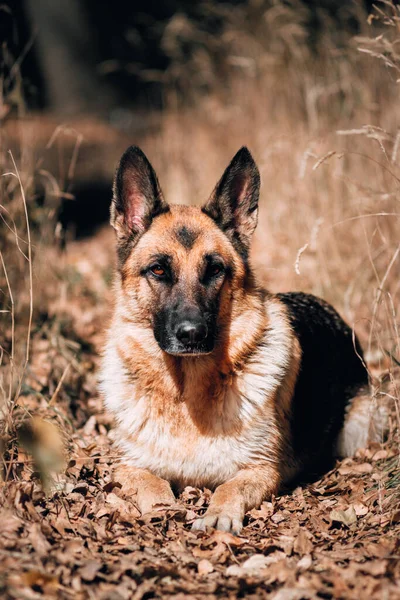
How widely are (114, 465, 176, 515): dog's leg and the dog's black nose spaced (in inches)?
37.4

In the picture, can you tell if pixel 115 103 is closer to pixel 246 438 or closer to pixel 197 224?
pixel 197 224

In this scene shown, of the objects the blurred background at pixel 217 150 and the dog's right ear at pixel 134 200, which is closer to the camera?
the dog's right ear at pixel 134 200

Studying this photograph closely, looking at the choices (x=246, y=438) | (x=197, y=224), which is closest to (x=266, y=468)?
(x=246, y=438)

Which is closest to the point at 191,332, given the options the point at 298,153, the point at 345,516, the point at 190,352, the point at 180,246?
the point at 190,352

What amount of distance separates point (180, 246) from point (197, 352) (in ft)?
2.52

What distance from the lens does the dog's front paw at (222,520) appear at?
3369 millimetres

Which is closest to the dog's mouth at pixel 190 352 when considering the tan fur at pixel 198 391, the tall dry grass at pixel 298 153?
the tan fur at pixel 198 391

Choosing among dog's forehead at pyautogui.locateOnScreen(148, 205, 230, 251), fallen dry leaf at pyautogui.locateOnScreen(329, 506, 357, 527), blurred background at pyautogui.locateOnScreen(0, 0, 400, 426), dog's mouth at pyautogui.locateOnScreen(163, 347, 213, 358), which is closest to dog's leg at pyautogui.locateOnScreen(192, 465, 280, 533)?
fallen dry leaf at pyautogui.locateOnScreen(329, 506, 357, 527)

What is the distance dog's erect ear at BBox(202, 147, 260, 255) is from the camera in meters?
4.02

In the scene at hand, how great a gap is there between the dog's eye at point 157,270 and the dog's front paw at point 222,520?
1.49m

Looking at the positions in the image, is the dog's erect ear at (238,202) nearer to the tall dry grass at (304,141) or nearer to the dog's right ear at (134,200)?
the dog's right ear at (134,200)

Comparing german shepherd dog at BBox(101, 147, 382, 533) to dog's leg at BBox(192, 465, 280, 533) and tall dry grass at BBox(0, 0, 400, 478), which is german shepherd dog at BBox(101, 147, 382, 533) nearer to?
dog's leg at BBox(192, 465, 280, 533)

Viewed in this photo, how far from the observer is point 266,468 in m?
3.88

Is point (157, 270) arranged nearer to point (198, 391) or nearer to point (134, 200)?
point (134, 200)
